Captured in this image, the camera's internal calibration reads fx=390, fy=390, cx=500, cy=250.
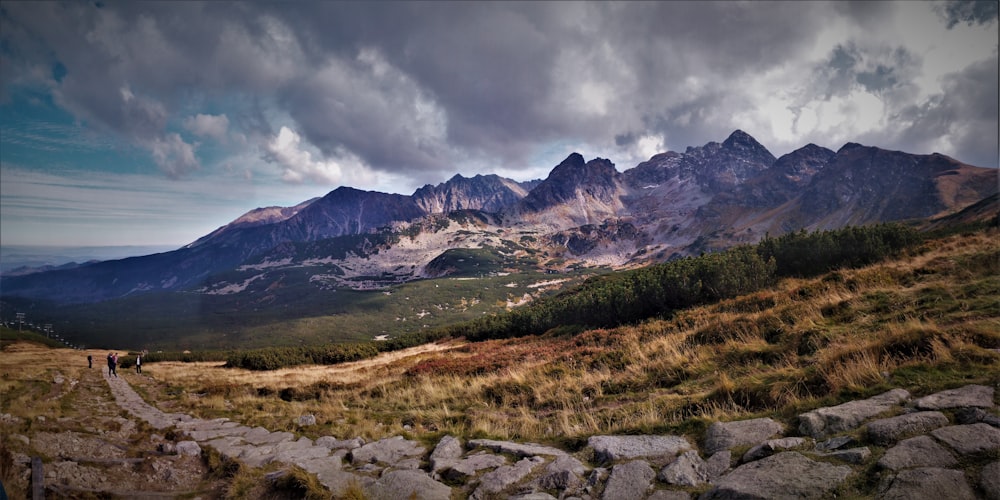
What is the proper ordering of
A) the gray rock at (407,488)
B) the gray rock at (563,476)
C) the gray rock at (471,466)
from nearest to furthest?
the gray rock at (563,476)
the gray rock at (407,488)
the gray rock at (471,466)

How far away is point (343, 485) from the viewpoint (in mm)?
6301

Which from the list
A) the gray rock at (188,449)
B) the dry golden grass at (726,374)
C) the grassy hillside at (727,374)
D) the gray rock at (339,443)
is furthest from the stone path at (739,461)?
the gray rock at (188,449)

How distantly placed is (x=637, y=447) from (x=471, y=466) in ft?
9.30

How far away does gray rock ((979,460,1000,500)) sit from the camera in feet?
11.7

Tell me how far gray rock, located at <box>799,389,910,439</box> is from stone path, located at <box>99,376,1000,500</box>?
0.05ft

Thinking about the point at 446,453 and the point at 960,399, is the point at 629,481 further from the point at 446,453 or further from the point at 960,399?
the point at 960,399

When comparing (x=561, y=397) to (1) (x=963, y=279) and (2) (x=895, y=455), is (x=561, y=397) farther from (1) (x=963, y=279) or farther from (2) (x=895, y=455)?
(1) (x=963, y=279)

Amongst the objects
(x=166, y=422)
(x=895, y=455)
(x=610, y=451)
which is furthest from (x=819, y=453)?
(x=166, y=422)

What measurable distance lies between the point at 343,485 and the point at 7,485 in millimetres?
5613

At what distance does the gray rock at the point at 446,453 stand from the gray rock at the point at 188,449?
5982 mm

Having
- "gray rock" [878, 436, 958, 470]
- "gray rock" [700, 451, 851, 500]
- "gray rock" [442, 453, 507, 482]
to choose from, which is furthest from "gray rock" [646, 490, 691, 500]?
"gray rock" [442, 453, 507, 482]

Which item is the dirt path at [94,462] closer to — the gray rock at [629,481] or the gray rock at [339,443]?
the gray rock at [339,443]

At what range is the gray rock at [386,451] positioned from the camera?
7961 millimetres

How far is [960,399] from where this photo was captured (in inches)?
205
